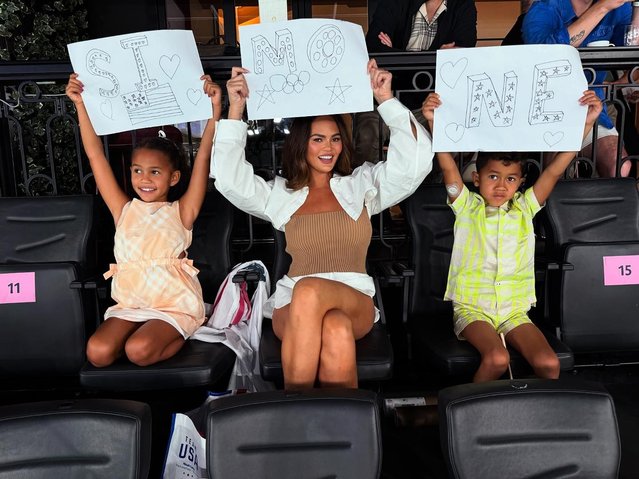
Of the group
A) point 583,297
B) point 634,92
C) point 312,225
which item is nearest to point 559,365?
point 583,297

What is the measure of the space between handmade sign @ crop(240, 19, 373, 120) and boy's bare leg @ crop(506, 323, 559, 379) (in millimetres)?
1044

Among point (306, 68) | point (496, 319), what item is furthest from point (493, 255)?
point (306, 68)

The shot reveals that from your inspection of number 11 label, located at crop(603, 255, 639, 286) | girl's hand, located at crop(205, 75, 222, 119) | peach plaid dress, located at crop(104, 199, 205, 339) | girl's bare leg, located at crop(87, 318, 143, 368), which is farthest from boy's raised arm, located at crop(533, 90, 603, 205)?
girl's bare leg, located at crop(87, 318, 143, 368)

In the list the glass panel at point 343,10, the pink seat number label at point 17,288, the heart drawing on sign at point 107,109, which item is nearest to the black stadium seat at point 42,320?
the pink seat number label at point 17,288

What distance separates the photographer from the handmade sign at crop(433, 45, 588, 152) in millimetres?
2127

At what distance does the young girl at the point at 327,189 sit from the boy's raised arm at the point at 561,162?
0.50 metres

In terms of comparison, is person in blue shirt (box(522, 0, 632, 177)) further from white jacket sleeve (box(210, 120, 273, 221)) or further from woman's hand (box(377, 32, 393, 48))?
white jacket sleeve (box(210, 120, 273, 221))

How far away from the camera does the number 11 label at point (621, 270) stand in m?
2.20

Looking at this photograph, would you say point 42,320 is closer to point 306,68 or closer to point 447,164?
point 306,68

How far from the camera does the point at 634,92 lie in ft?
9.53

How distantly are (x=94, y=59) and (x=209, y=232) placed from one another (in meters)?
0.84

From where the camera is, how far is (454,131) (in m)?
2.15

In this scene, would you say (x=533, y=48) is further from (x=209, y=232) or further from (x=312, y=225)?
(x=209, y=232)

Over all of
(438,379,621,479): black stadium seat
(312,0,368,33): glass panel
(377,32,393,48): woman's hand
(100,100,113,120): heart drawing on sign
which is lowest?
(438,379,621,479): black stadium seat
